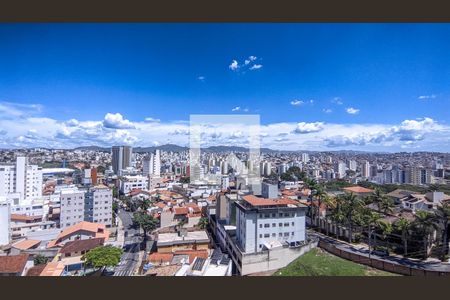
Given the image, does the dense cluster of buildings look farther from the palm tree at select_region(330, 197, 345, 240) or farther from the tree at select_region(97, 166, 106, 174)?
the palm tree at select_region(330, 197, 345, 240)

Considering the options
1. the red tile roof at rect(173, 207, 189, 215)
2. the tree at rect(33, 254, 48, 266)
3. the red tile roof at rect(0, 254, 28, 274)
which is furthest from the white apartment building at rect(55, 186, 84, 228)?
the red tile roof at rect(0, 254, 28, 274)

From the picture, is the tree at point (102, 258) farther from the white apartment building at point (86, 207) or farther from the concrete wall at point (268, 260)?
the white apartment building at point (86, 207)

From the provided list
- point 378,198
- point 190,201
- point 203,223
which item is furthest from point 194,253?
point 190,201

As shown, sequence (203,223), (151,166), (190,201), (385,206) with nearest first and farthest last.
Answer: (385,206)
(203,223)
(190,201)
(151,166)

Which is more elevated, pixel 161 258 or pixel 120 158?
pixel 120 158

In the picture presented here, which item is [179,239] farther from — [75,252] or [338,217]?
[338,217]

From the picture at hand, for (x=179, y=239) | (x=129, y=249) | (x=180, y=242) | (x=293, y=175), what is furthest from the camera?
(x=293, y=175)
